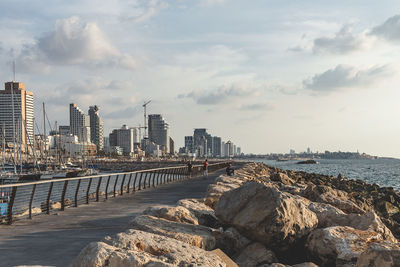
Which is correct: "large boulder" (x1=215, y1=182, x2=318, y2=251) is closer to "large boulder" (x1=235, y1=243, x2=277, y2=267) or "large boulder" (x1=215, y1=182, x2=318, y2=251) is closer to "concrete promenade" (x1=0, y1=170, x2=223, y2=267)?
"large boulder" (x1=235, y1=243, x2=277, y2=267)

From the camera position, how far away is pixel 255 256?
806 cm

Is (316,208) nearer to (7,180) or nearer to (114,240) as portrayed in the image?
(114,240)

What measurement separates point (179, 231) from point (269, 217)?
175 centimetres

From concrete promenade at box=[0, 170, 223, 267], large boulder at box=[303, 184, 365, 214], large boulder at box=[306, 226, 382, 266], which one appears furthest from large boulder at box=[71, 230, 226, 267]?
large boulder at box=[303, 184, 365, 214]

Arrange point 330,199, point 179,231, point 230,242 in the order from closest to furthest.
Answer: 1. point 179,231
2. point 230,242
3. point 330,199

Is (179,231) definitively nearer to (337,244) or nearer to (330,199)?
(337,244)

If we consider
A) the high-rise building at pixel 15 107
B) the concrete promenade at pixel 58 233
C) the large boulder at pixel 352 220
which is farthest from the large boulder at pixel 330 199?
the high-rise building at pixel 15 107

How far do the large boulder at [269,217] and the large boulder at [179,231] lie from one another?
74 cm

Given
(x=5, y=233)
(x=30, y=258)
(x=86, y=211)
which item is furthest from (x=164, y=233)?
(x=86, y=211)

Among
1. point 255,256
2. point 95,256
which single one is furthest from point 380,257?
point 95,256

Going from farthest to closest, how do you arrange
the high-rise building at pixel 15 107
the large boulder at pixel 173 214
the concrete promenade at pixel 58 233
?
1. the high-rise building at pixel 15 107
2. the large boulder at pixel 173 214
3. the concrete promenade at pixel 58 233

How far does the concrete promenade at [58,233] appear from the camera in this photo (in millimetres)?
6945

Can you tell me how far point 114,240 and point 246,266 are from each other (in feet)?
10.3

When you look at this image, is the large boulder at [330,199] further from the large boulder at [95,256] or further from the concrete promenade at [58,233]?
the large boulder at [95,256]
